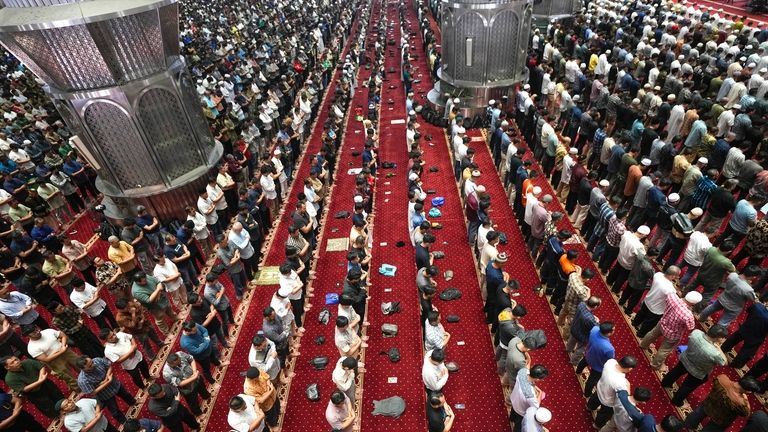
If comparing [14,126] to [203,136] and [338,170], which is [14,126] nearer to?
[203,136]

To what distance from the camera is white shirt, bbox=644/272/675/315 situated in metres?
5.61

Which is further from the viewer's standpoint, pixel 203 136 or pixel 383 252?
pixel 203 136

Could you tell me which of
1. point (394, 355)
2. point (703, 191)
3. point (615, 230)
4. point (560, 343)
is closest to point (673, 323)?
point (560, 343)

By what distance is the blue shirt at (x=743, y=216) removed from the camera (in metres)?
6.75

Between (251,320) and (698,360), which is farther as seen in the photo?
(251,320)

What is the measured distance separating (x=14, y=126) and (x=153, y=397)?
1197 centimetres

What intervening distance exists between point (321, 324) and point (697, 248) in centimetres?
614

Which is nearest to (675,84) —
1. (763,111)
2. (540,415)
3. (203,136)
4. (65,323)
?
(763,111)

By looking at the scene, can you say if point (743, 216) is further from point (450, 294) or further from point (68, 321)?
point (68, 321)

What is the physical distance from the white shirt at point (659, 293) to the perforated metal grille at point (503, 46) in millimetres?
10405

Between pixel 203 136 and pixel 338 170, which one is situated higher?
pixel 203 136

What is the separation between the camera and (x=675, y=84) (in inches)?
468

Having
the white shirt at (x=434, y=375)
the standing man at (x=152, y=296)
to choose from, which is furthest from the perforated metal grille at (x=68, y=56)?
the white shirt at (x=434, y=375)

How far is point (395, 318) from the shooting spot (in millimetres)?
7590
